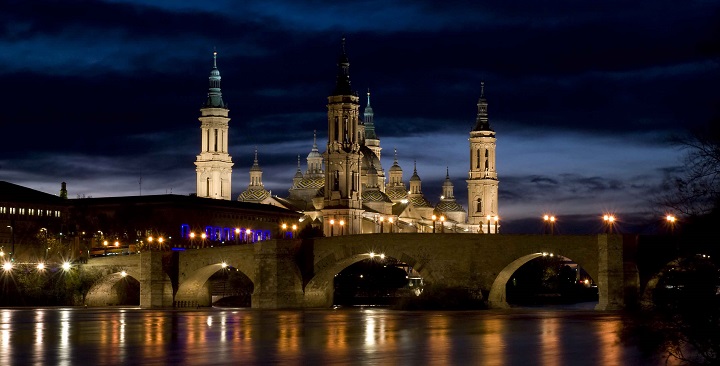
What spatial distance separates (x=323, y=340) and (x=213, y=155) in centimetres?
13311

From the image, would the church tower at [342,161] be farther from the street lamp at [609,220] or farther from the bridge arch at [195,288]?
the street lamp at [609,220]

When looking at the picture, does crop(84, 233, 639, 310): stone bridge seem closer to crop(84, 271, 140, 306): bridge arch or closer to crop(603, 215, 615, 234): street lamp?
crop(84, 271, 140, 306): bridge arch

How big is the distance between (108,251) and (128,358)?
73.9 meters

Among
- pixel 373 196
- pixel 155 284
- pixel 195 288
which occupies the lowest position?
pixel 195 288

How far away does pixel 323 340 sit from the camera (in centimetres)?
4844

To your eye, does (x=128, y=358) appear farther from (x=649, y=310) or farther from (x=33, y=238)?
(x=33, y=238)

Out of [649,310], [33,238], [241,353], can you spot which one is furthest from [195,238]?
[649,310]

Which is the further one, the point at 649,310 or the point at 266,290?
the point at 266,290

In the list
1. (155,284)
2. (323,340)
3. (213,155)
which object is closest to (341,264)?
(155,284)

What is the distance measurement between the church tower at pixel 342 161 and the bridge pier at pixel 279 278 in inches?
2707

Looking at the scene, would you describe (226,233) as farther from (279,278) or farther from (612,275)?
(612,275)

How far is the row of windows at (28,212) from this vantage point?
125 metres

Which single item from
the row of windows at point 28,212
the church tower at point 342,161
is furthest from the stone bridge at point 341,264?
the church tower at point 342,161

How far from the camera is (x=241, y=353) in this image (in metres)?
42.6
